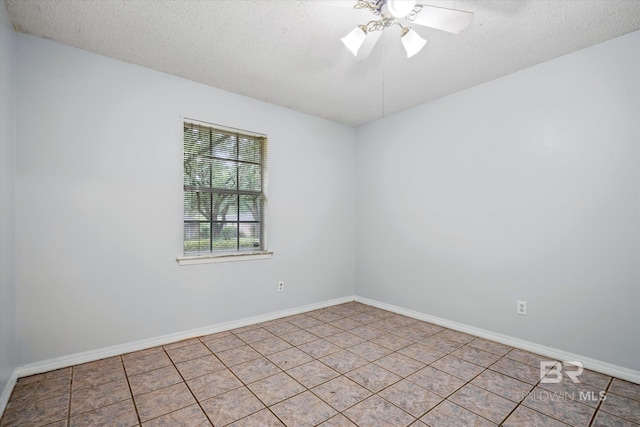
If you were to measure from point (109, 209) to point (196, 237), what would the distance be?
784 millimetres

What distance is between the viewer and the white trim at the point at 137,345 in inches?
88.9

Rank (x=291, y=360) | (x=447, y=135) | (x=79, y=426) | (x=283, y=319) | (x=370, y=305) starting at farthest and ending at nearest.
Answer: (x=370, y=305)
(x=283, y=319)
(x=447, y=135)
(x=291, y=360)
(x=79, y=426)

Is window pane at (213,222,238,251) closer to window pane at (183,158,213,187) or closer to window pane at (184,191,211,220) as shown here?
window pane at (184,191,211,220)

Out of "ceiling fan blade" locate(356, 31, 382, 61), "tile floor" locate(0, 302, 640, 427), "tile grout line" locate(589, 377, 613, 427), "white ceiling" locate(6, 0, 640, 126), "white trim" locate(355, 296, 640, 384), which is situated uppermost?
"white ceiling" locate(6, 0, 640, 126)

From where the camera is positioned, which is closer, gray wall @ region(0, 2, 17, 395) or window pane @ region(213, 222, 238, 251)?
gray wall @ region(0, 2, 17, 395)

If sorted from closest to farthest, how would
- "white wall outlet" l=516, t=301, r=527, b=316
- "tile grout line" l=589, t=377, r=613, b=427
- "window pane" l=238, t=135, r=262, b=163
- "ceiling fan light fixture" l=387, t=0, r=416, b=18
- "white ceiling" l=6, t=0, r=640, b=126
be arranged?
"ceiling fan light fixture" l=387, t=0, r=416, b=18 → "tile grout line" l=589, t=377, r=613, b=427 → "white ceiling" l=6, t=0, r=640, b=126 → "white wall outlet" l=516, t=301, r=527, b=316 → "window pane" l=238, t=135, r=262, b=163

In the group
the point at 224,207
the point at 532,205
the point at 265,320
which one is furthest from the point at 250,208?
the point at 532,205

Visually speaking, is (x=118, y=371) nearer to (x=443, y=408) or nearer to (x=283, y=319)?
(x=283, y=319)

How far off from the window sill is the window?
0.08 m

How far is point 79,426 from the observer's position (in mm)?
1704

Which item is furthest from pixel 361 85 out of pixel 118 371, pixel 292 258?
pixel 118 371

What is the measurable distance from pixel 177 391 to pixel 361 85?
3.04 meters

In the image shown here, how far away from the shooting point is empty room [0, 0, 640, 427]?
1.95 m

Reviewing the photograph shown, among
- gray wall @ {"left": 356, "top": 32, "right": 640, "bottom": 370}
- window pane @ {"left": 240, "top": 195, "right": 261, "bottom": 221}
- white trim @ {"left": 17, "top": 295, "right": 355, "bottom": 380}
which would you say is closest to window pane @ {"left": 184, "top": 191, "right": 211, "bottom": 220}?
window pane @ {"left": 240, "top": 195, "right": 261, "bottom": 221}
